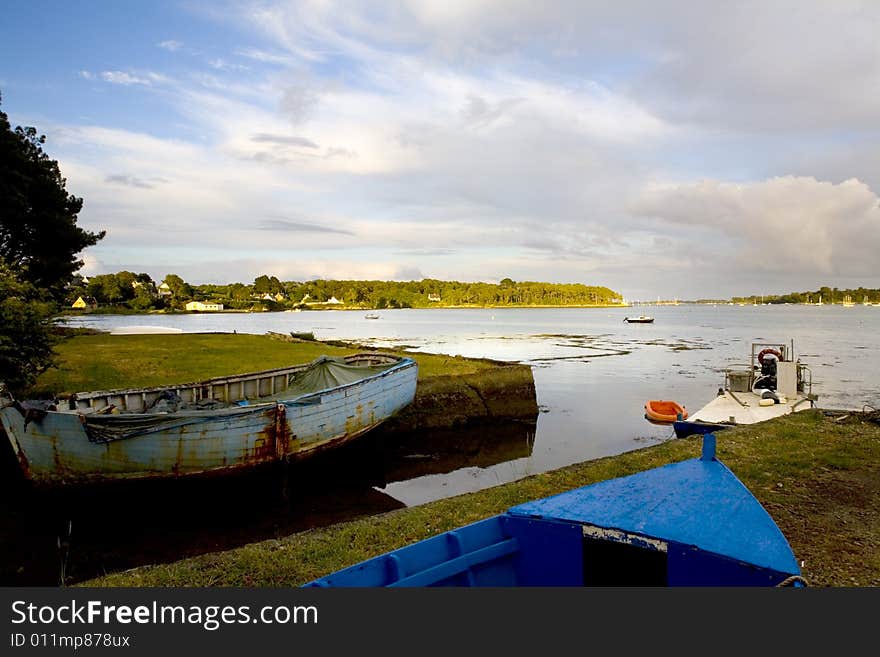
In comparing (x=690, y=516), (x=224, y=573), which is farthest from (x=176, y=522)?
(x=690, y=516)

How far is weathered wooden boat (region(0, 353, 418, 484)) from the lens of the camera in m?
10.2

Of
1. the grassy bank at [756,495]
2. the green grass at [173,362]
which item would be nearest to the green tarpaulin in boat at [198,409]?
the grassy bank at [756,495]

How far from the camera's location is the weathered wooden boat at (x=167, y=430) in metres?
10.2

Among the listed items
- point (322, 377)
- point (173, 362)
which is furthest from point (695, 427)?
point (173, 362)

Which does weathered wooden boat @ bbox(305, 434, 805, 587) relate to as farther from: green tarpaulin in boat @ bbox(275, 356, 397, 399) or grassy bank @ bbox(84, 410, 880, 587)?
green tarpaulin in boat @ bbox(275, 356, 397, 399)

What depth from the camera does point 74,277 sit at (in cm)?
3969

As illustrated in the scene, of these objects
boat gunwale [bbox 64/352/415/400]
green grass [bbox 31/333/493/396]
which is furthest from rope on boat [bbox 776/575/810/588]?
green grass [bbox 31/333/493/396]

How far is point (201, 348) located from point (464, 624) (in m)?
30.6

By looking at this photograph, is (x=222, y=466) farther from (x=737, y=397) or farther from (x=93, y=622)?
(x=737, y=397)

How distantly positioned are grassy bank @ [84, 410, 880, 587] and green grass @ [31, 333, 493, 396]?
1066 cm

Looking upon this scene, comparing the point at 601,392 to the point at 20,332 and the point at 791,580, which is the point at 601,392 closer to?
the point at 20,332

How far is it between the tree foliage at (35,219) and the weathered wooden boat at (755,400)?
99.3ft

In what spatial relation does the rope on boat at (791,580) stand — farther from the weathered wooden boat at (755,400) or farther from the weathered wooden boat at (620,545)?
the weathered wooden boat at (755,400)

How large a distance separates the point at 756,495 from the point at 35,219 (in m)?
36.7
